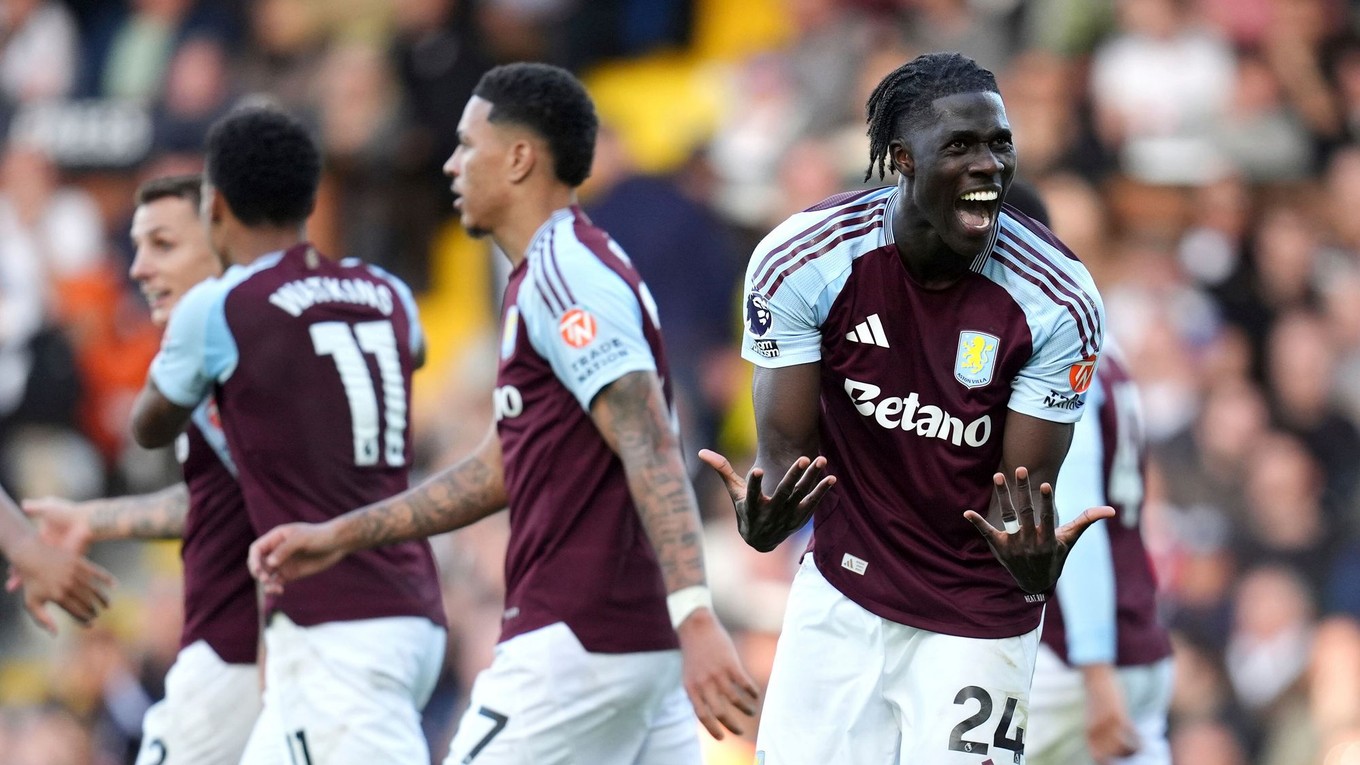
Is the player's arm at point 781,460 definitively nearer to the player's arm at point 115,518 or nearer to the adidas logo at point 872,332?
the adidas logo at point 872,332

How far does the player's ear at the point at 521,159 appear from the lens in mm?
6414

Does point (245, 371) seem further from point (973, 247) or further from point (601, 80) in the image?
point (601, 80)

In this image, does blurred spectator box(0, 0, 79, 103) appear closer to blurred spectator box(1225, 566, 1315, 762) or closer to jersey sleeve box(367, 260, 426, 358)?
jersey sleeve box(367, 260, 426, 358)

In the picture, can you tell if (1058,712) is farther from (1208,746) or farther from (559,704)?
(1208,746)

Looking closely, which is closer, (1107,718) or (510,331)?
(510,331)

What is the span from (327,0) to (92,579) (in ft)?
34.1

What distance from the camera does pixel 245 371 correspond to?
6453mm

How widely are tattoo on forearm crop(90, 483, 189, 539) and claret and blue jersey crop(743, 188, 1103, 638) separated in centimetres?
293

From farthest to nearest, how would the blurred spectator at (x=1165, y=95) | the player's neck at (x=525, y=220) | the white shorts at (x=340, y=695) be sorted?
the blurred spectator at (x=1165, y=95), the player's neck at (x=525, y=220), the white shorts at (x=340, y=695)

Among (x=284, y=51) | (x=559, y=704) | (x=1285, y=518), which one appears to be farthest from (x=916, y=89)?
(x=284, y=51)

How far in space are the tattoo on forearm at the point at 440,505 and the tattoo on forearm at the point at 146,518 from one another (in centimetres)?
139

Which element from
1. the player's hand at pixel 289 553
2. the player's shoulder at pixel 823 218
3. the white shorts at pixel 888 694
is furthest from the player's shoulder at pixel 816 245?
the player's hand at pixel 289 553

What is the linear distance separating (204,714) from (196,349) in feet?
4.20

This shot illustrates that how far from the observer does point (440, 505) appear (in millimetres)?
6273
